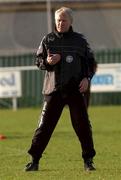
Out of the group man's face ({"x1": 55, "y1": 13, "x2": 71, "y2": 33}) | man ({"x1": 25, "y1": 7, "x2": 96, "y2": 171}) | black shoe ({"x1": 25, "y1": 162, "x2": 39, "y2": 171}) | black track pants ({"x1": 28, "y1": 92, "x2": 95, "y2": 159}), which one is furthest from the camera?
black shoe ({"x1": 25, "y1": 162, "x2": 39, "y2": 171})

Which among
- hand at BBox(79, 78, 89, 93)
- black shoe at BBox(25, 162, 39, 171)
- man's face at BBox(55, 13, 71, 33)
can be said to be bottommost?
black shoe at BBox(25, 162, 39, 171)

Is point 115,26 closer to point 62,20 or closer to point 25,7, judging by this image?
point 25,7

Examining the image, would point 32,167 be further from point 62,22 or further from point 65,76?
point 62,22

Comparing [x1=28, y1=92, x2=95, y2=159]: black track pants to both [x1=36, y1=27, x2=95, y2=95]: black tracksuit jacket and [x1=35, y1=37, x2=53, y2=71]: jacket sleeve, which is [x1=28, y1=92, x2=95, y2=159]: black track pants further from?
[x1=35, y1=37, x2=53, y2=71]: jacket sleeve

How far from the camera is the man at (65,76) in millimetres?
10312

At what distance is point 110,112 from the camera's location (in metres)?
25.0

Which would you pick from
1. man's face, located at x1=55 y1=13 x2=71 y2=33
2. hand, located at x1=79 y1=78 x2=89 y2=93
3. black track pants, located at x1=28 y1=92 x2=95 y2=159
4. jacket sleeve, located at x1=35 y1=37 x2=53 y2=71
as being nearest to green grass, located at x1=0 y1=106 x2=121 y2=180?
black track pants, located at x1=28 y1=92 x2=95 y2=159

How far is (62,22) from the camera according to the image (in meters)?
10.2

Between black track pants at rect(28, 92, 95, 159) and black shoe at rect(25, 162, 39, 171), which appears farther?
black shoe at rect(25, 162, 39, 171)

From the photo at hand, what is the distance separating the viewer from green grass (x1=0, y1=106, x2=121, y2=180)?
33.7 ft

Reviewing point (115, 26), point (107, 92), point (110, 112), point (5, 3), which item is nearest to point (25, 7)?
point (5, 3)

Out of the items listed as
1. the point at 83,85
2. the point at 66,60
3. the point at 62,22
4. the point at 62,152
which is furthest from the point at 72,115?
the point at 62,152

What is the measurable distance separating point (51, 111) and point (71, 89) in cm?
38

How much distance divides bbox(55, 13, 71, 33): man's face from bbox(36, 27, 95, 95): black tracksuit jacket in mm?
98
